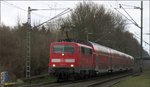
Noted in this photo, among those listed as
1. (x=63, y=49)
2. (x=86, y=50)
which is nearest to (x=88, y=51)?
(x=86, y=50)

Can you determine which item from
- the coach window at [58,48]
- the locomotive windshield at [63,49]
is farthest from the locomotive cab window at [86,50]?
the coach window at [58,48]

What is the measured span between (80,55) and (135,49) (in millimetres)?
76041

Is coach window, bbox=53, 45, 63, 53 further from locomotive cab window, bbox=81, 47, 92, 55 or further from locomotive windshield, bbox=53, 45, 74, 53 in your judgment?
locomotive cab window, bbox=81, 47, 92, 55

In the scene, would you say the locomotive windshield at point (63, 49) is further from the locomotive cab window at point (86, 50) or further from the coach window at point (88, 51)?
the coach window at point (88, 51)

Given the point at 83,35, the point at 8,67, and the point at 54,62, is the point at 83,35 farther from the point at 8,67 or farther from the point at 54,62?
the point at 54,62

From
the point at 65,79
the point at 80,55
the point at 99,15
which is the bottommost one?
the point at 65,79

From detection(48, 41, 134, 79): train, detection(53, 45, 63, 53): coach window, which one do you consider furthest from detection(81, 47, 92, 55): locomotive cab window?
detection(53, 45, 63, 53): coach window

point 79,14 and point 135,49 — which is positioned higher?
point 79,14

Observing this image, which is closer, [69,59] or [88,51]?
[69,59]

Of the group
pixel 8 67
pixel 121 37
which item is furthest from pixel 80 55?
pixel 121 37

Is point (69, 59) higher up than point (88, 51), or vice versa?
point (88, 51)

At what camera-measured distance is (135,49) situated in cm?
10631

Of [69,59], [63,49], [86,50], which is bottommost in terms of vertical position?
[69,59]

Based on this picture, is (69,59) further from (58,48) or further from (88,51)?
(88,51)
